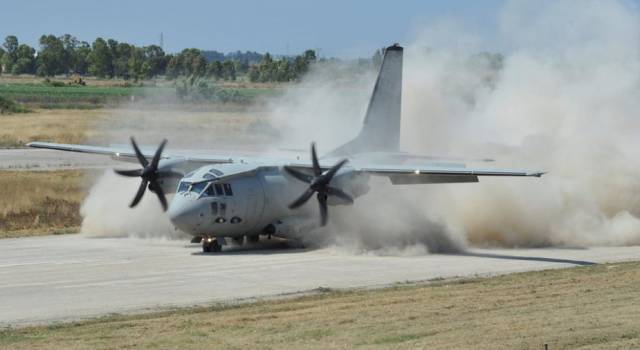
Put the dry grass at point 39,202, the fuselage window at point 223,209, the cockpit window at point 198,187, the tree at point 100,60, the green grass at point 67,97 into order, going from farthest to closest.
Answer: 1. the tree at point 100,60
2. the green grass at point 67,97
3. the dry grass at point 39,202
4. the fuselage window at point 223,209
5. the cockpit window at point 198,187

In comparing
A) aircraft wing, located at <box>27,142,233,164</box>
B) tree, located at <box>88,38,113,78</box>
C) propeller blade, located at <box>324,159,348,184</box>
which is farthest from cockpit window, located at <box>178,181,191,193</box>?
tree, located at <box>88,38,113,78</box>

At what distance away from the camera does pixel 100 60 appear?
627 feet

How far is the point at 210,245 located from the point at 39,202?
656 inches

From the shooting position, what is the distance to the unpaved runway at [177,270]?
30.0m

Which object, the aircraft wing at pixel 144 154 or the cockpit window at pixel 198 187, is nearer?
the cockpit window at pixel 198 187

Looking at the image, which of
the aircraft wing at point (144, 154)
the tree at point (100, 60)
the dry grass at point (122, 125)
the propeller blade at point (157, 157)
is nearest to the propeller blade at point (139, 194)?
the propeller blade at point (157, 157)

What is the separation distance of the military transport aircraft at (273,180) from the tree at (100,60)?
5782 inches

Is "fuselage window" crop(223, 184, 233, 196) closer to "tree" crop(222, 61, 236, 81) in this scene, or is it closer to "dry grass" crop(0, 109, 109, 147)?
"dry grass" crop(0, 109, 109, 147)

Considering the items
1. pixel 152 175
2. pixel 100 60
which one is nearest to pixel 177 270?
pixel 152 175

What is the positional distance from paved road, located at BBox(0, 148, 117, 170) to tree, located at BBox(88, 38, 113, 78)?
104567 millimetres

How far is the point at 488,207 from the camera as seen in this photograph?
43.9m

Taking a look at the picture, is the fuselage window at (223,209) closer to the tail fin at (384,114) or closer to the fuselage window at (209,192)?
the fuselage window at (209,192)

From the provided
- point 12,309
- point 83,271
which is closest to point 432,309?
point 12,309

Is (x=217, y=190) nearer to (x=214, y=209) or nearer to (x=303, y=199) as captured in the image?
(x=214, y=209)
